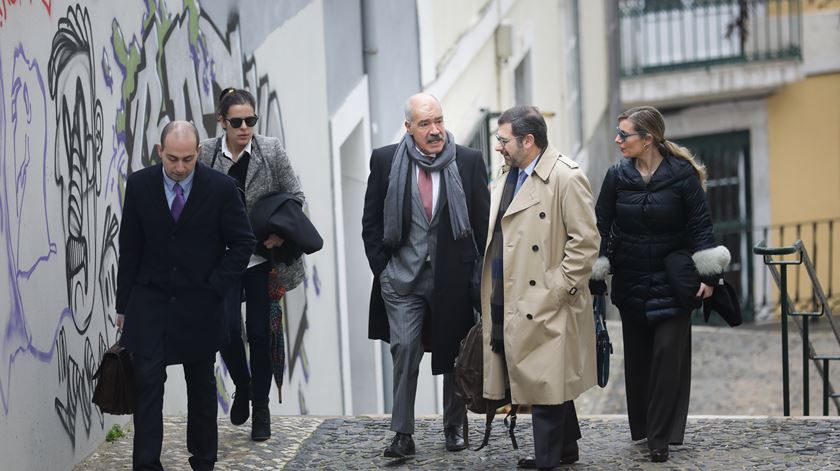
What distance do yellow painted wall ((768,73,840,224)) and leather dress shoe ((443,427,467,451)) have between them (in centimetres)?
1736

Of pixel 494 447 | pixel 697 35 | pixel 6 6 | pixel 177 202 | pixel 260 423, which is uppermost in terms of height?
pixel 697 35

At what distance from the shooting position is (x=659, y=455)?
7.05 m

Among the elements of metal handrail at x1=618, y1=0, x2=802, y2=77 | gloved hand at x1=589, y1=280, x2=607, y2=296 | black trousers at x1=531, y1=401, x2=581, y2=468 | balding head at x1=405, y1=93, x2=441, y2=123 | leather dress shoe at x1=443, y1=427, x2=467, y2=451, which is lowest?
leather dress shoe at x1=443, y1=427, x2=467, y2=451

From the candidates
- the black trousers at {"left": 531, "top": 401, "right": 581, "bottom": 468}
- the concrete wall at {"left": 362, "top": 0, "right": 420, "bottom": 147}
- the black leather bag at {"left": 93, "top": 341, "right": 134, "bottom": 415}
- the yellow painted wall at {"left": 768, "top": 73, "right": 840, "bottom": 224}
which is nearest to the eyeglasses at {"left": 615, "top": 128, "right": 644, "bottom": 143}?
the black trousers at {"left": 531, "top": 401, "right": 581, "bottom": 468}

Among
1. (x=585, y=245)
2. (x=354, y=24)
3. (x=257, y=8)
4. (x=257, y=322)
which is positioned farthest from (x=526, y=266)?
(x=354, y=24)

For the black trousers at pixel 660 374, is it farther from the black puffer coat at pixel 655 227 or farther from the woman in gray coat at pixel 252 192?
the woman in gray coat at pixel 252 192

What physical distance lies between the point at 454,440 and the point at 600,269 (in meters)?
1.13

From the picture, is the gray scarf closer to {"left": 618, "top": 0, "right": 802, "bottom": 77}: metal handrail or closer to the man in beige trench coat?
the man in beige trench coat

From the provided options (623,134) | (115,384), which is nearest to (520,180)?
(623,134)

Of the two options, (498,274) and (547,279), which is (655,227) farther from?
(498,274)

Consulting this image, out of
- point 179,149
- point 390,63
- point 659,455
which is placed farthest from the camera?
point 390,63

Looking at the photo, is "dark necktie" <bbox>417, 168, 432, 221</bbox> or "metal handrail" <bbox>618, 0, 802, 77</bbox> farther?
"metal handrail" <bbox>618, 0, 802, 77</bbox>

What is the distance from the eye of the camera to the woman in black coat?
276 inches

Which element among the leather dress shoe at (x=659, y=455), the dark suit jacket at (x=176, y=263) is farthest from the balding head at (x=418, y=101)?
the leather dress shoe at (x=659, y=455)
